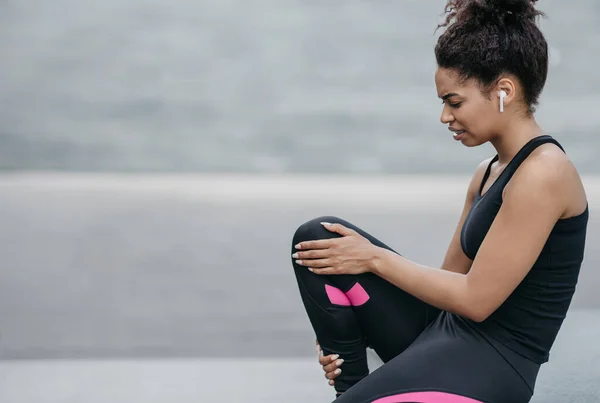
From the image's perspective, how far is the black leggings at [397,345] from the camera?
117cm

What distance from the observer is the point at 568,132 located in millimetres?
3262

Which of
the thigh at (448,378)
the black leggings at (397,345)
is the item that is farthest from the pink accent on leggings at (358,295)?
the thigh at (448,378)

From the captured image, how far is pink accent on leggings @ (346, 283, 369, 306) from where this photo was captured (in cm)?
128

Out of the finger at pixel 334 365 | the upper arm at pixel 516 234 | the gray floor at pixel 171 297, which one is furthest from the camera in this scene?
the gray floor at pixel 171 297

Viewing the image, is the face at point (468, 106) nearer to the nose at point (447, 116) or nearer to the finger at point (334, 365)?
the nose at point (447, 116)

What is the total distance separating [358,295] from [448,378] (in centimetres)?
20

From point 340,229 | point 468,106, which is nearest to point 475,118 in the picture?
point 468,106

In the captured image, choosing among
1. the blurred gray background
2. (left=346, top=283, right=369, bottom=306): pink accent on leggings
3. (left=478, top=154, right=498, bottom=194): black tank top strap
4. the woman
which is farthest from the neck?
the blurred gray background

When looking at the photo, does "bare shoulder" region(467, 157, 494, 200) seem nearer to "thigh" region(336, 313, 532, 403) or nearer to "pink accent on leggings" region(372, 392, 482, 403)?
"thigh" region(336, 313, 532, 403)

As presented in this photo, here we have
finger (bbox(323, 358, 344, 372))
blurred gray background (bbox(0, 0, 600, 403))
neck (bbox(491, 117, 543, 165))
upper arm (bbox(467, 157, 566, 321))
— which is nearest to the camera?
upper arm (bbox(467, 157, 566, 321))

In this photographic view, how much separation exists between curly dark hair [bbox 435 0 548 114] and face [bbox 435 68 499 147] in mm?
13

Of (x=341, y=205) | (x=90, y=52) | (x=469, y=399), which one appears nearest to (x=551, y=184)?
(x=469, y=399)

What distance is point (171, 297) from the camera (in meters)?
2.84

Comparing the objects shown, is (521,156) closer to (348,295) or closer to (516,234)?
(516,234)
